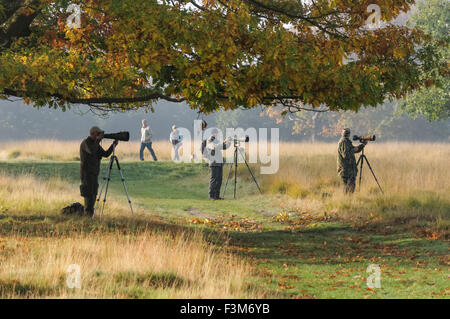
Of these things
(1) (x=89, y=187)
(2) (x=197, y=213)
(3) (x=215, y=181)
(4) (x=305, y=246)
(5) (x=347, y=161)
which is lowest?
(4) (x=305, y=246)

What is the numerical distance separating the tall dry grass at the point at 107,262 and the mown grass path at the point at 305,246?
0.63m

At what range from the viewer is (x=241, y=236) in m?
12.3

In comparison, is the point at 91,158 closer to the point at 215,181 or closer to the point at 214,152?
the point at 214,152

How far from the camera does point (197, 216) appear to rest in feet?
49.5

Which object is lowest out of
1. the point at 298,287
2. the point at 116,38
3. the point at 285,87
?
the point at 298,287

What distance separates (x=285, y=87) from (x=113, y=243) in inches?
149

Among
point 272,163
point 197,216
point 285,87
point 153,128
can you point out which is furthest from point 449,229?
point 153,128

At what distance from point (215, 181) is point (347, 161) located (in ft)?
13.6

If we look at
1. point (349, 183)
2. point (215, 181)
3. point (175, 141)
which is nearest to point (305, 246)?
point (349, 183)

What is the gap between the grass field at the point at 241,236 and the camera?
738 cm

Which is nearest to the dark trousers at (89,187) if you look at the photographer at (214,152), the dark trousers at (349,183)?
the photographer at (214,152)

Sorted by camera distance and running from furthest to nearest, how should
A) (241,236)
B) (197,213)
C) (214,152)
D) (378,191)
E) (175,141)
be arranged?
(175,141) → (214,152) → (378,191) → (197,213) → (241,236)

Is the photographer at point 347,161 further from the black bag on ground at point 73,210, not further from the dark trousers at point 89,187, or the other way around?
the black bag on ground at point 73,210
